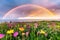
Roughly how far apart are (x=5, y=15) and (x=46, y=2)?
57 centimetres

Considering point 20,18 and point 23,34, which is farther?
point 20,18

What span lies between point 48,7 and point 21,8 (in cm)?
36

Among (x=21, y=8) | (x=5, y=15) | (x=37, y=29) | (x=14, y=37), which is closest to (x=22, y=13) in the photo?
(x=21, y=8)

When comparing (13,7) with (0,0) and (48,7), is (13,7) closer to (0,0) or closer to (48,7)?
(0,0)

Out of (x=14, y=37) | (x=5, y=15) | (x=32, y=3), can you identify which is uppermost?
(x=32, y=3)

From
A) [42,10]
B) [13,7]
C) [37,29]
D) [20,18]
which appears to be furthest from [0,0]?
[37,29]

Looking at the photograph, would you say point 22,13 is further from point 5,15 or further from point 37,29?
point 37,29

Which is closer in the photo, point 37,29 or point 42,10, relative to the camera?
point 37,29

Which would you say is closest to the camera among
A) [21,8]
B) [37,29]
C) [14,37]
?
[14,37]

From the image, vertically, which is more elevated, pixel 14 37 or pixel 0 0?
pixel 0 0

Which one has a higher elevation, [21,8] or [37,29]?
[21,8]

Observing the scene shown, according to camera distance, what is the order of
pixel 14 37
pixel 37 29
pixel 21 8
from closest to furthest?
pixel 14 37 → pixel 37 29 → pixel 21 8

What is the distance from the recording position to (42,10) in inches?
92.9

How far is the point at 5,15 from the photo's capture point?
236cm
